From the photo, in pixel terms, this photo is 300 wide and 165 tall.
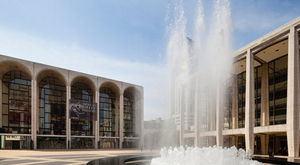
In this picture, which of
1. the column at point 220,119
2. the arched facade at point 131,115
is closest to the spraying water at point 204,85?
the column at point 220,119

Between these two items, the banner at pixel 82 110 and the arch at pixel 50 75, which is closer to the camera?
the arch at pixel 50 75

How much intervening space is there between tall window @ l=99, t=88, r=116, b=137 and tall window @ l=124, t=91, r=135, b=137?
3.37m

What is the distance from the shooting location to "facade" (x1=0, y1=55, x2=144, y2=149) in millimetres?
39500

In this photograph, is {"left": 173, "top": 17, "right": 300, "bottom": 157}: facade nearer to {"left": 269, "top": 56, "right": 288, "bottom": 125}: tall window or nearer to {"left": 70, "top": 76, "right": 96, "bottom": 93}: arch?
{"left": 269, "top": 56, "right": 288, "bottom": 125}: tall window

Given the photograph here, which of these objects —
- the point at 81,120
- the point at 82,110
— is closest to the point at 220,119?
the point at 82,110

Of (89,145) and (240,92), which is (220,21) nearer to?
(240,92)

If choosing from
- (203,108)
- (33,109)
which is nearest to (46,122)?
(33,109)

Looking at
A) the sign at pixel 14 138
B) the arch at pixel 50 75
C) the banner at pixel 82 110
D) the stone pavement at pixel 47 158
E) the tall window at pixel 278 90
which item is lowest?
the sign at pixel 14 138

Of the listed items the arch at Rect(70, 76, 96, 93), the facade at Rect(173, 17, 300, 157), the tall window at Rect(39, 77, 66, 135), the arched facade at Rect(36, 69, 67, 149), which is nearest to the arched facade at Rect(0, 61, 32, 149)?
the arched facade at Rect(36, 69, 67, 149)

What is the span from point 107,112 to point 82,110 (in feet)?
32.0

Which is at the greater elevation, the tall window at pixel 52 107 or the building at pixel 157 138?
the tall window at pixel 52 107

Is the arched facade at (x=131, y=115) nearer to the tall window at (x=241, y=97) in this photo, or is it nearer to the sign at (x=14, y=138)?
the sign at (x=14, y=138)

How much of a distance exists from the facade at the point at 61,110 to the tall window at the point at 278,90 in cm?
3200

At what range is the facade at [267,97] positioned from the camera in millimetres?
23047
